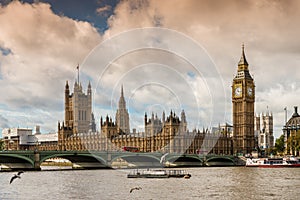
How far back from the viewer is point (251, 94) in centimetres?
14900

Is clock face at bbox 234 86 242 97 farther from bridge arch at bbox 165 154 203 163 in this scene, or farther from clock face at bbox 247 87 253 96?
bridge arch at bbox 165 154 203 163

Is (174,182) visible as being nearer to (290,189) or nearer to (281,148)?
(290,189)

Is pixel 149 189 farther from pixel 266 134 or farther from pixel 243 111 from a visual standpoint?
pixel 266 134

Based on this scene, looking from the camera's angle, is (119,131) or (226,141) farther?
(119,131)

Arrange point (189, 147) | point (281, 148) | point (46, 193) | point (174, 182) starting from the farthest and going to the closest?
point (281, 148) < point (189, 147) < point (174, 182) < point (46, 193)

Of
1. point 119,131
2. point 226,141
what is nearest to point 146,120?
point 119,131

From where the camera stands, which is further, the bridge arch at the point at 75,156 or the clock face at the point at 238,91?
the clock face at the point at 238,91

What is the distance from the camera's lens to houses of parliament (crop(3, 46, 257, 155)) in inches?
5177

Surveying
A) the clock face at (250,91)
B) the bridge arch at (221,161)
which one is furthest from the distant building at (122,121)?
the clock face at (250,91)

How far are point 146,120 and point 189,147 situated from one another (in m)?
18.5

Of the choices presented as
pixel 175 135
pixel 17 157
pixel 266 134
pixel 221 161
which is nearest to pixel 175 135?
pixel 175 135

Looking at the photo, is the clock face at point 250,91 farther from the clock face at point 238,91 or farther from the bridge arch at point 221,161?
the bridge arch at point 221,161

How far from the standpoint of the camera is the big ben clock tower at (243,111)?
145750mm

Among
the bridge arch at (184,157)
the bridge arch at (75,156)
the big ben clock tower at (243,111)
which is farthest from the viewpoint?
the big ben clock tower at (243,111)
